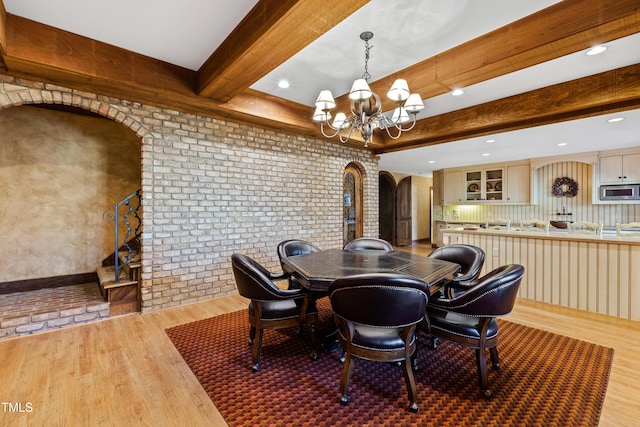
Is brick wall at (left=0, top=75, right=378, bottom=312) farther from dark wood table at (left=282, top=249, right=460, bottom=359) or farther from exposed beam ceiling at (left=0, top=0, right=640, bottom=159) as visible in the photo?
dark wood table at (left=282, top=249, right=460, bottom=359)

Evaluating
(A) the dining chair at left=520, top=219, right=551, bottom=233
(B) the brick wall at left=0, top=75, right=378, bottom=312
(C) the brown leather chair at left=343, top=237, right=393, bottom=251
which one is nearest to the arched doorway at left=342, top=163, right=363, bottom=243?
(B) the brick wall at left=0, top=75, right=378, bottom=312

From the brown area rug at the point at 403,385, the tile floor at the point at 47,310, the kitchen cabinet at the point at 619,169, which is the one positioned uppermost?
the kitchen cabinet at the point at 619,169

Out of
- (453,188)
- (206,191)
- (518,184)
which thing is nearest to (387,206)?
(453,188)

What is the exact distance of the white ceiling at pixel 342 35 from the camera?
2068 mm

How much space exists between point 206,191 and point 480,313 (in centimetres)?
335

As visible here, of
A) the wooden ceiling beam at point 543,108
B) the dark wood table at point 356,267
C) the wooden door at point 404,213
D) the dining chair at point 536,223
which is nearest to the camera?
the dark wood table at point 356,267

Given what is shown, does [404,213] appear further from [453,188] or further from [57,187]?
[57,187]

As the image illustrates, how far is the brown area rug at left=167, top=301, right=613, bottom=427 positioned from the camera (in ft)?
5.45

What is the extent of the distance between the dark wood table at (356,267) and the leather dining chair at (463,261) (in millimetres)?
185

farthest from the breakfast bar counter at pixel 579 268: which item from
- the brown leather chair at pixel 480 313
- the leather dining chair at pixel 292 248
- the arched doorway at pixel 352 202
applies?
the leather dining chair at pixel 292 248

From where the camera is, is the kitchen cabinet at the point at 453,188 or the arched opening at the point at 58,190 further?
the kitchen cabinet at the point at 453,188

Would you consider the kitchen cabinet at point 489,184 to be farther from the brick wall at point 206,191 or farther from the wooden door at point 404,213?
the brick wall at point 206,191

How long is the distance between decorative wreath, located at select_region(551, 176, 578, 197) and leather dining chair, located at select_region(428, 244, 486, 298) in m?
5.45

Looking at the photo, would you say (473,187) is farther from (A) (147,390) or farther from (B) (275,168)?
(A) (147,390)
